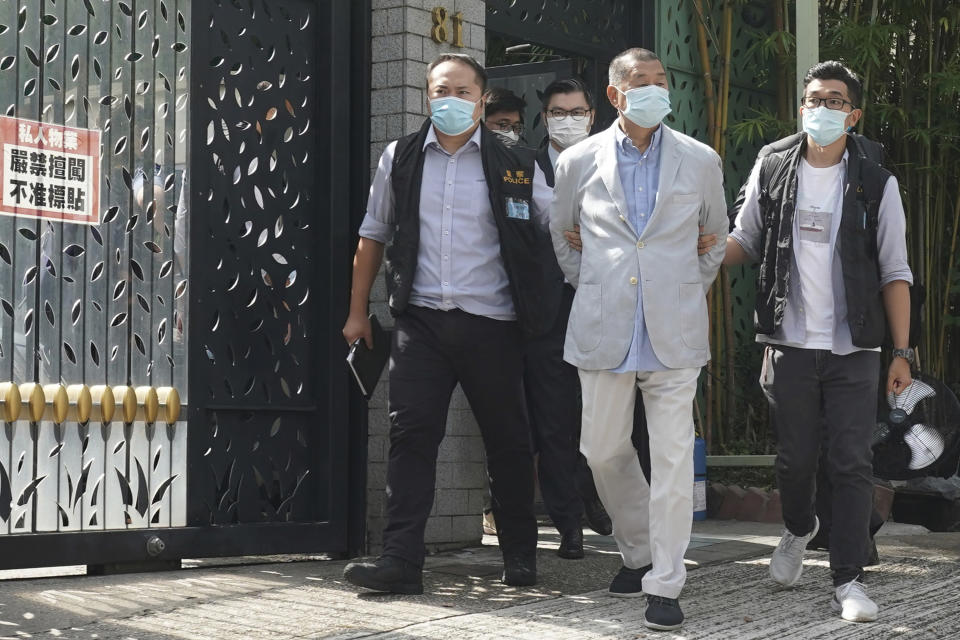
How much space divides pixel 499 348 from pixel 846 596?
1481 mm

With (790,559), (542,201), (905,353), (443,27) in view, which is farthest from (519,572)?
(443,27)

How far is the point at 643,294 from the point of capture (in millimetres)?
4988

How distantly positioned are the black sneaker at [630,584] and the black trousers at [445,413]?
390 mm

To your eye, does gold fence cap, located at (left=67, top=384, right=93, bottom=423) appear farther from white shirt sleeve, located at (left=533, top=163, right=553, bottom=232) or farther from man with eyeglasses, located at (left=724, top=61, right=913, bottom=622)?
man with eyeglasses, located at (left=724, top=61, right=913, bottom=622)

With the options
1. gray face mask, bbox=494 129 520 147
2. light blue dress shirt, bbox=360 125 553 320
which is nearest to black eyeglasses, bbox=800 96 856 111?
light blue dress shirt, bbox=360 125 553 320

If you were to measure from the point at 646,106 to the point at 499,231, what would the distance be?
0.74m

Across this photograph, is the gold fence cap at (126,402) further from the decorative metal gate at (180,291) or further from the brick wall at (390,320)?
Result: the brick wall at (390,320)

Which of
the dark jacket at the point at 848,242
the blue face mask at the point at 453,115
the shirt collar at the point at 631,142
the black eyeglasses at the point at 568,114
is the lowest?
the dark jacket at the point at 848,242

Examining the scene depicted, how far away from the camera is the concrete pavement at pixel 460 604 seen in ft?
15.4

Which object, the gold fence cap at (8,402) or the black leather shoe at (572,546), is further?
the black leather shoe at (572,546)

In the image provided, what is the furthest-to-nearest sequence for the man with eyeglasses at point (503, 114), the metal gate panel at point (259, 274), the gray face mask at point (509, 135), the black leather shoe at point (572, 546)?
the man with eyeglasses at point (503, 114)
the gray face mask at point (509, 135)
the black leather shoe at point (572, 546)
the metal gate panel at point (259, 274)

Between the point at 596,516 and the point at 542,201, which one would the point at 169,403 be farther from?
the point at 596,516

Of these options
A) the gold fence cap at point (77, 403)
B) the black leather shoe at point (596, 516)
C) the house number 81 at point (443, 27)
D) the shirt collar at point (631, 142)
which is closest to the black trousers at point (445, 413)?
the shirt collar at point (631, 142)

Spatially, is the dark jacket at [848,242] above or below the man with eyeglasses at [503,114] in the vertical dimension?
below
